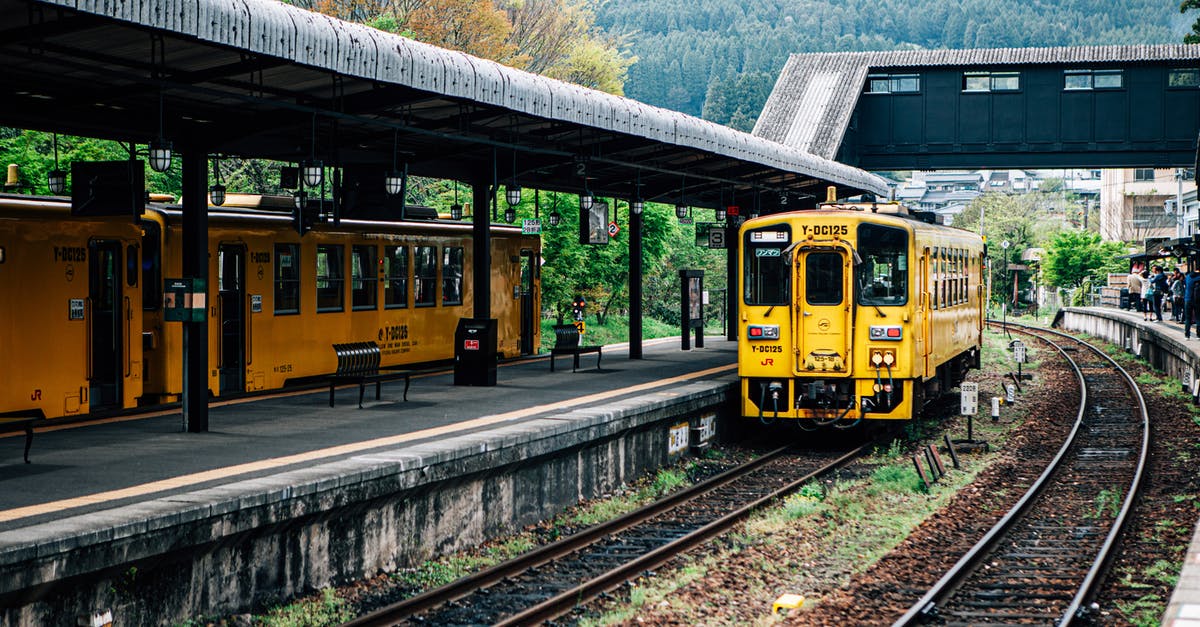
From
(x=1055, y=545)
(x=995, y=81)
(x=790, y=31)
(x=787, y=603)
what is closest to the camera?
(x=787, y=603)

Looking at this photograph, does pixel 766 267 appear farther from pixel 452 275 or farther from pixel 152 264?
pixel 152 264

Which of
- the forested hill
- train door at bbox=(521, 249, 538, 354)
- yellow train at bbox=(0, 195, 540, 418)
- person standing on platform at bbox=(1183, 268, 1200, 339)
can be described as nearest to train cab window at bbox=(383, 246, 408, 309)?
yellow train at bbox=(0, 195, 540, 418)

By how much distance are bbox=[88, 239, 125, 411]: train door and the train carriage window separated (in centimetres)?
275

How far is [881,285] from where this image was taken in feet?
52.2

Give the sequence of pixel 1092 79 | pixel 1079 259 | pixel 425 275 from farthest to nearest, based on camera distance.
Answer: pixel 1079 259 < pixel 1092 79 < pixel 425 275

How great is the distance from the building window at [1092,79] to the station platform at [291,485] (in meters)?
24.6

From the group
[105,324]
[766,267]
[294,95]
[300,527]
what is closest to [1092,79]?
[766,267]

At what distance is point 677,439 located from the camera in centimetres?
1577

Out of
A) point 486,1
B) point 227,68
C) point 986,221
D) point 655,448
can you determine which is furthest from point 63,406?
point 986,221

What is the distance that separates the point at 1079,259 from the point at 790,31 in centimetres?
7129

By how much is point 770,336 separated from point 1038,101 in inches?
937

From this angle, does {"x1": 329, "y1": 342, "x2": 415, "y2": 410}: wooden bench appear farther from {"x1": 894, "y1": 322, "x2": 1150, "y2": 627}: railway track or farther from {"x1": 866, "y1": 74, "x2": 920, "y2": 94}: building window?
{"x1": 866, "y1": 74, "x2": 920, "y2": 94}: building window

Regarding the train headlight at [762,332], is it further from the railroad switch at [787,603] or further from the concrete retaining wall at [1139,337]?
the concrete retaining wall at [1139,337]

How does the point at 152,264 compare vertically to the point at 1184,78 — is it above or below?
below
